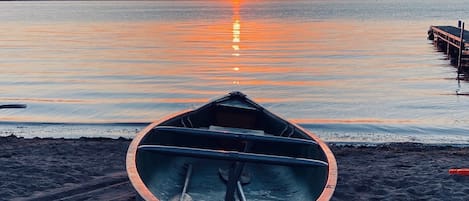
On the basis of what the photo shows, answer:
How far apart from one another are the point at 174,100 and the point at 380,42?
100ft

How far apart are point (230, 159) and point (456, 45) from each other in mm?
29969

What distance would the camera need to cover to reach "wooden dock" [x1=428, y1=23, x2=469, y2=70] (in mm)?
29975

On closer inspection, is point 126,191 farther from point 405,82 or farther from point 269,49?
point 269,49

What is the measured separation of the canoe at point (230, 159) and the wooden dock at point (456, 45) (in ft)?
68.6

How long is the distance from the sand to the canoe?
997mm

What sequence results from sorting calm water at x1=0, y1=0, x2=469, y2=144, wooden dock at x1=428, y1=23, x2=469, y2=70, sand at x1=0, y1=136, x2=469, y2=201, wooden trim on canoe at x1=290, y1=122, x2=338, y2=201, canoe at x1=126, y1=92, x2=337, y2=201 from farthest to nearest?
wooden dock at x1=428, y1=23, x2=469, y2=70, calm water at x1=0, y1=0, x2=469, y2=144, sand at x1=0, y1=136, x2=469, y2=201, canoe at x1=126, y1=92, x2=337, y2=201, wooden trim on canoe at x1=290, y1=122, x2=338, y2=201

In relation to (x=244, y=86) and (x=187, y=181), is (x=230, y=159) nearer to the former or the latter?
(x=187, y=181)

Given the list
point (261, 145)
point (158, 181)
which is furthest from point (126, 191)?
point (261, 145)

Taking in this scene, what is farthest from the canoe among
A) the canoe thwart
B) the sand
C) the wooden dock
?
the wooden dock

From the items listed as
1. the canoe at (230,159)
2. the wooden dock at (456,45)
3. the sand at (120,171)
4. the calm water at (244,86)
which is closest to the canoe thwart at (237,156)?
the canoe at (230,159)

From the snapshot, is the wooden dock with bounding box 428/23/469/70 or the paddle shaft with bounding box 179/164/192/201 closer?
the paddle shaft with bounding box 179/164/192/201

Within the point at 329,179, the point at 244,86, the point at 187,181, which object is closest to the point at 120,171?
the point at 187,181

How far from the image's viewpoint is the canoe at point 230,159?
7195 millimetres

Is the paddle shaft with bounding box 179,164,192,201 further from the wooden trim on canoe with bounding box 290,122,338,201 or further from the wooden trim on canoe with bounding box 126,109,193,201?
the wooden trim on canoe with bounding box 290,122,338,201
